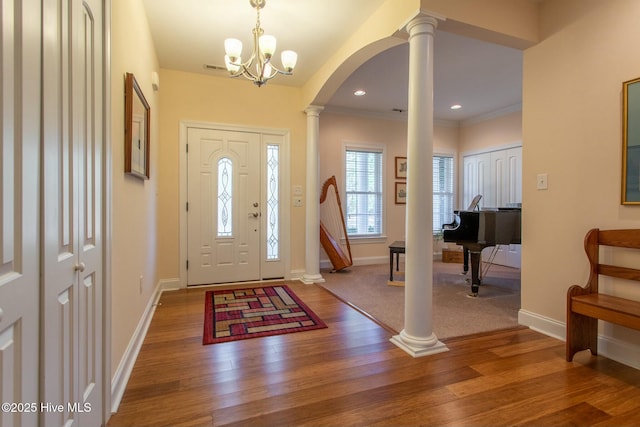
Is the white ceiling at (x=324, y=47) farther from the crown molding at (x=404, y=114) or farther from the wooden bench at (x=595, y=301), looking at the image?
the wooden bench at (x=595, y=301)

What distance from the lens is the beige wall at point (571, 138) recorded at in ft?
7.09

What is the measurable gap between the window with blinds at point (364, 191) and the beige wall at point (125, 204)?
353 cm

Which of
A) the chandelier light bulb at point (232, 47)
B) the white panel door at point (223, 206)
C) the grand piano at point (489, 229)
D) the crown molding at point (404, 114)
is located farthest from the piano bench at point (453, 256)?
the chandelier light bulb at point (232, 47)

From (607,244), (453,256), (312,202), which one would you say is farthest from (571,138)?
(453,256)

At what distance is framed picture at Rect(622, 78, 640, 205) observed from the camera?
204 centimetres

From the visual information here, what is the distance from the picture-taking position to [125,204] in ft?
6.58

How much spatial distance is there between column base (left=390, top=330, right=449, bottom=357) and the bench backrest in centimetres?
112

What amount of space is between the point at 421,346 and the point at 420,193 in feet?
Result: 3.59

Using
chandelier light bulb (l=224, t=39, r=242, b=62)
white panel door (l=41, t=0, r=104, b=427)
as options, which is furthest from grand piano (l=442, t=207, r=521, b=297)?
white panel door (l=41, t=0, r=104, b=427)

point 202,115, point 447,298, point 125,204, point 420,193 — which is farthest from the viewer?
point 202,115

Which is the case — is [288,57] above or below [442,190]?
above

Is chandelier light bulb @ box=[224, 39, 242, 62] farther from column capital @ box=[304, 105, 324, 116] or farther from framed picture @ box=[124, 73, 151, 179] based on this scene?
column capital @ box=[304, 105, 324, 116]

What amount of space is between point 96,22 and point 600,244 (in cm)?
327

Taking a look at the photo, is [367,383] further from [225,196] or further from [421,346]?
[225,196]
